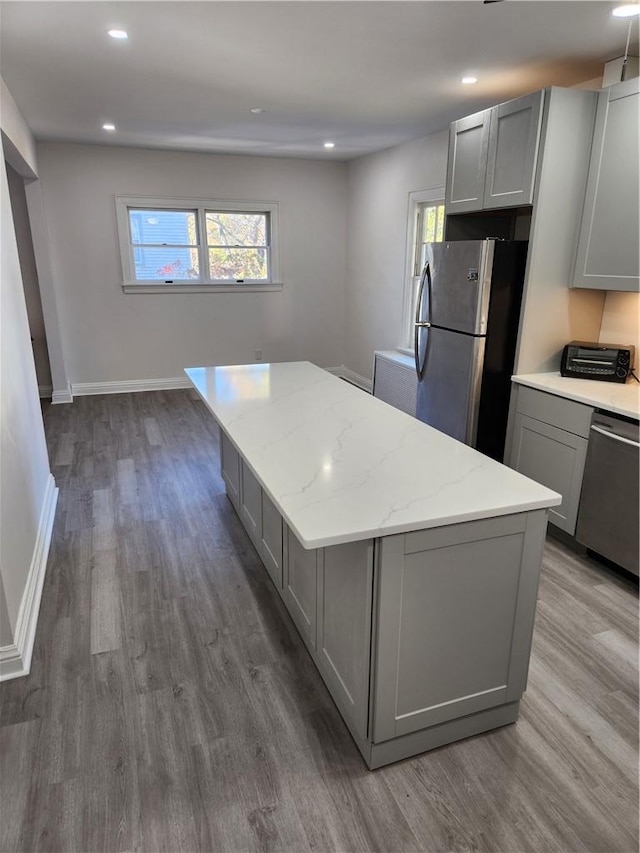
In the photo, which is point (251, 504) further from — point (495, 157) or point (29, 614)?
point (495, 157)

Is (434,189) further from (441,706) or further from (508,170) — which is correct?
(441,706)

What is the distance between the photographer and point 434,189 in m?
4.82

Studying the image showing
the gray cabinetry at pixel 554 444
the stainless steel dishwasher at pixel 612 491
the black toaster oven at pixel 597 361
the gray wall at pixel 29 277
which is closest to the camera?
the stainless steel dishwasher at pixel 612 491

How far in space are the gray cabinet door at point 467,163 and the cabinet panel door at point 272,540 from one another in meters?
2.29

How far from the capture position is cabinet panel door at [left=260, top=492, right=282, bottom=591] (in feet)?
7.99

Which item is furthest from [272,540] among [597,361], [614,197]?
[614,197]

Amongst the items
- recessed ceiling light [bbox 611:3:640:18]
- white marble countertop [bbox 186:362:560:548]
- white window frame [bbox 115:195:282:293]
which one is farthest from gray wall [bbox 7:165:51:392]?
recessed ceiling light [bbox 611:3:640:18]

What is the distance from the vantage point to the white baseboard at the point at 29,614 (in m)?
2.07

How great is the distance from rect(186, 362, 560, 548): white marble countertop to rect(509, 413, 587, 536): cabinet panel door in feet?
3.51

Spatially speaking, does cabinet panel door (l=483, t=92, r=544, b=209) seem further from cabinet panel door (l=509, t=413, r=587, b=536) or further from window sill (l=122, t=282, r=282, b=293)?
window sill (l=122, t=282, r=282, b=293)

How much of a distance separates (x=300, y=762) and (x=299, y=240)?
5894mm

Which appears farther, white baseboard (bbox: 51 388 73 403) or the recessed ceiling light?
white baseboard (bbox: 51 388 73 403)

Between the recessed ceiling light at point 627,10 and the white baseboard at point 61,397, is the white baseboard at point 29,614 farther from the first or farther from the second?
the recessed ceiling light at point 627,10

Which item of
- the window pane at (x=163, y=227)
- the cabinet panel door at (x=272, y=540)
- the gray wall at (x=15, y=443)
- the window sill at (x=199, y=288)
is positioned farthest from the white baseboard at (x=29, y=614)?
the window pane at (x=163, y=227)
